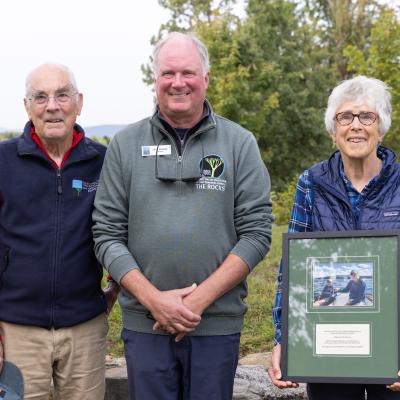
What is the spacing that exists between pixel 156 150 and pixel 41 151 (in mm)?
658

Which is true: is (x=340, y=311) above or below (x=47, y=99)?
below

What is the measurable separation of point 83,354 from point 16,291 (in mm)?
524

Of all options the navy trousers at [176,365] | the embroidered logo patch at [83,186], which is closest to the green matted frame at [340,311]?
the navy trousers at [176,365]

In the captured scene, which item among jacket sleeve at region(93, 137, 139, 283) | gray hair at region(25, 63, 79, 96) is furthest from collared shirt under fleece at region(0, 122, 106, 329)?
gray hair at region(25, 63, 79, 96)

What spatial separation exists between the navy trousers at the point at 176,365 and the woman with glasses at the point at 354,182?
30 cm

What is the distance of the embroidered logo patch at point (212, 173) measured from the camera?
12.5 ft

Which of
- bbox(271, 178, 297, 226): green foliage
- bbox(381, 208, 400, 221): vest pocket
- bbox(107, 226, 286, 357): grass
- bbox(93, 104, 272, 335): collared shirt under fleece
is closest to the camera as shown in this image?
bbox(381, 208, 400, 221): vest pocket

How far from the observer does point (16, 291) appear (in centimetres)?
401

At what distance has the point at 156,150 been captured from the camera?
152 inches

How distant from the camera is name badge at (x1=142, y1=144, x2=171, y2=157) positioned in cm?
385

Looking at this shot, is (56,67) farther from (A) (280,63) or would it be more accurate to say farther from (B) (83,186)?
(A) (280,63)

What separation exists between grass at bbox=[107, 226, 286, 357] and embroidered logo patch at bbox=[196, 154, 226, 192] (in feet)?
9.27

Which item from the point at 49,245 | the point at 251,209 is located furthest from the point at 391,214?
the point at 49,245

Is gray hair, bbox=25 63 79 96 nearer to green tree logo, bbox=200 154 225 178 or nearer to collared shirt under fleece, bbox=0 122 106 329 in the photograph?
collared shirt under fleece, bbox=0 122 106 329
